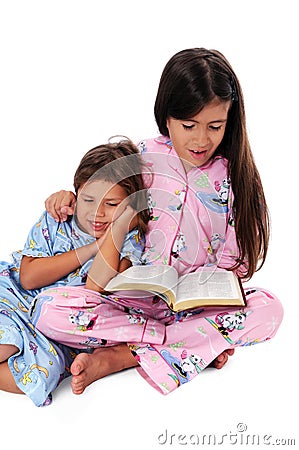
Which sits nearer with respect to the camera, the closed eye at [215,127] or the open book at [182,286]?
the open book at [182,286]

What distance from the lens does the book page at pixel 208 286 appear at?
76.9 inches

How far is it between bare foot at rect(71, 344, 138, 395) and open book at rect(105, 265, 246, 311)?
154 millimetres

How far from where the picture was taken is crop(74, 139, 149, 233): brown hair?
82.2 inches

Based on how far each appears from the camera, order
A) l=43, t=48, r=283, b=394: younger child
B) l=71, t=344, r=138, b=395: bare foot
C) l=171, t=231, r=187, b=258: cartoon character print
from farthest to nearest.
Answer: l=171, t=231, r=187, b=258: cartoon character print
l=43, t=48, r=283, b=394: younger child
l=71, t=344, r=138, b=395: bare foot

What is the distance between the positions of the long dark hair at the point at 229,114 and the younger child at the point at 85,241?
184 mm

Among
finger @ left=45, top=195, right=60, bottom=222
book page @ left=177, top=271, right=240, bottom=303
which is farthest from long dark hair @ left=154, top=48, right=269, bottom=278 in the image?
finger @ left=45, top=195, right=60, bottom=222

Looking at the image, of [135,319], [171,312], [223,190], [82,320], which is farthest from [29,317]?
[223,190]

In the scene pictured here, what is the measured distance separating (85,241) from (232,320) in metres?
0.44

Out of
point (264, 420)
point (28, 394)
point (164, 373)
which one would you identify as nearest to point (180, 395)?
point (164, 373)

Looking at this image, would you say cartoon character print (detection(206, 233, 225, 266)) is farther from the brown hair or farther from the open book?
the brown hair

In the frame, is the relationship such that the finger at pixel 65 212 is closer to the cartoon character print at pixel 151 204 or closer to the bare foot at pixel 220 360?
the cartoon character print at pixel 151 204

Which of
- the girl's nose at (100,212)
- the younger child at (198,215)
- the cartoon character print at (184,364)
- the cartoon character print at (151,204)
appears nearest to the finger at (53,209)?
the younger child at (198,215)

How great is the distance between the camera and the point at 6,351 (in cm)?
192

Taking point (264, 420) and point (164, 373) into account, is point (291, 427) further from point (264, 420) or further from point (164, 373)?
point (164, 373)
